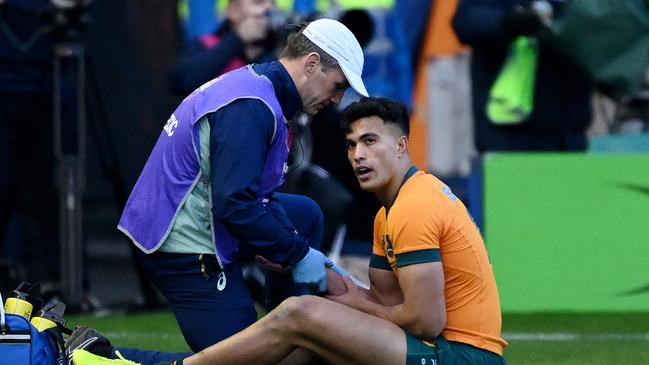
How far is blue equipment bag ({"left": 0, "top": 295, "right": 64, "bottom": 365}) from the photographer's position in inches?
247

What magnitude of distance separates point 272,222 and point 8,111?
11.0ft

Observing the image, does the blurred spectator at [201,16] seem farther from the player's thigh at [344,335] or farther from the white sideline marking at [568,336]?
the player's thigh at [344,335]

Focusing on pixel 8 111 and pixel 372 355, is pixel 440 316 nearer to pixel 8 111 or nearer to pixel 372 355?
pixel 372 355

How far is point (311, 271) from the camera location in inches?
253

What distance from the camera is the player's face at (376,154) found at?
21.0 ft

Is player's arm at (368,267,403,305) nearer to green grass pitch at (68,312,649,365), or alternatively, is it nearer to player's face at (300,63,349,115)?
player's face at (300,63,349,115)

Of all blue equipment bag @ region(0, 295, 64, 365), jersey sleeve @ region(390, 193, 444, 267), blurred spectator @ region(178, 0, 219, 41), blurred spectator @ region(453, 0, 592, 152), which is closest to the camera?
jersey sleeve @ region(390, 193, 444, 267)

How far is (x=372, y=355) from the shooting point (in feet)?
20.4

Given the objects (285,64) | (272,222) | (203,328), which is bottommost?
(203,328)

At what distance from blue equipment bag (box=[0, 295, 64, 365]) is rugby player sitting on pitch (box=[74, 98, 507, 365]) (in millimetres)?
101

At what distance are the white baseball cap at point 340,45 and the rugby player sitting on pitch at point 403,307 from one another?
0.48 feet

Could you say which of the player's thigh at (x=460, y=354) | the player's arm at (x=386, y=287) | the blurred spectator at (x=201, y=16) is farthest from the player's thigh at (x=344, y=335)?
the blurred spectator at (x=201, y=16)

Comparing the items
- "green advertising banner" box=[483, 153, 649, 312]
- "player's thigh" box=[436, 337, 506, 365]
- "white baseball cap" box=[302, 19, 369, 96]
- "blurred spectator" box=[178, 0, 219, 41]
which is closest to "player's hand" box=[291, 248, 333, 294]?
"player's thigh" box=[436, 337, 506, 365]

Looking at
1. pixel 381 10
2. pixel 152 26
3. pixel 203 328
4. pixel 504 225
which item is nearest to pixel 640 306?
pixel 504 225
